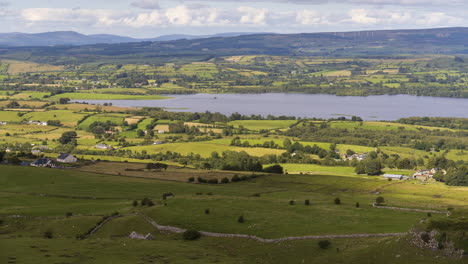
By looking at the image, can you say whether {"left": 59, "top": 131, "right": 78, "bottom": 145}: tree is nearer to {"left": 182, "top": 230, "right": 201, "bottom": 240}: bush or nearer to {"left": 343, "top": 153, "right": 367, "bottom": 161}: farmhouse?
{"left": 343, "top": 153, "right": 367, "bottom": 161}: farmhouse

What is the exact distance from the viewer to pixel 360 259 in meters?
32.2

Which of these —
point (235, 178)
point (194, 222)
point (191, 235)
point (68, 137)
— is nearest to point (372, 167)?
point (235, 178)

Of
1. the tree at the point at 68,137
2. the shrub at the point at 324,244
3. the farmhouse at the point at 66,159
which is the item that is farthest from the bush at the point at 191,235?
the tree at the point at 68,137

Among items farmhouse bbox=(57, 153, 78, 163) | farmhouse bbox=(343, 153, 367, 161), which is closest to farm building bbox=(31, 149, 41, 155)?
farmhouse bbox=(57, 153, 78, 163)

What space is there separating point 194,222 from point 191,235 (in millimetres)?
3399

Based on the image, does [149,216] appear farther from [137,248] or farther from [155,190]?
[155,190]

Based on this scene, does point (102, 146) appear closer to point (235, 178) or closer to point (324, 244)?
point (235, 178)

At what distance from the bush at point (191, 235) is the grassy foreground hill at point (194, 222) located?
572 mm

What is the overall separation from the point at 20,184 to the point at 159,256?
144ft

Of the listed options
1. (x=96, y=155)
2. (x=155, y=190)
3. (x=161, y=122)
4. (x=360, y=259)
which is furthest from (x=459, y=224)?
(x=161, y=122)

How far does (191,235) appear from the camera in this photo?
40969 mm

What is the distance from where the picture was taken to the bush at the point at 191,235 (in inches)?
1609

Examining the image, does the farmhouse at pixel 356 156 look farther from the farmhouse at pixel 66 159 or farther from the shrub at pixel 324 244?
the shrub at pixel 324 244

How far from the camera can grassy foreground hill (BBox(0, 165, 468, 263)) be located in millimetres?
33344
